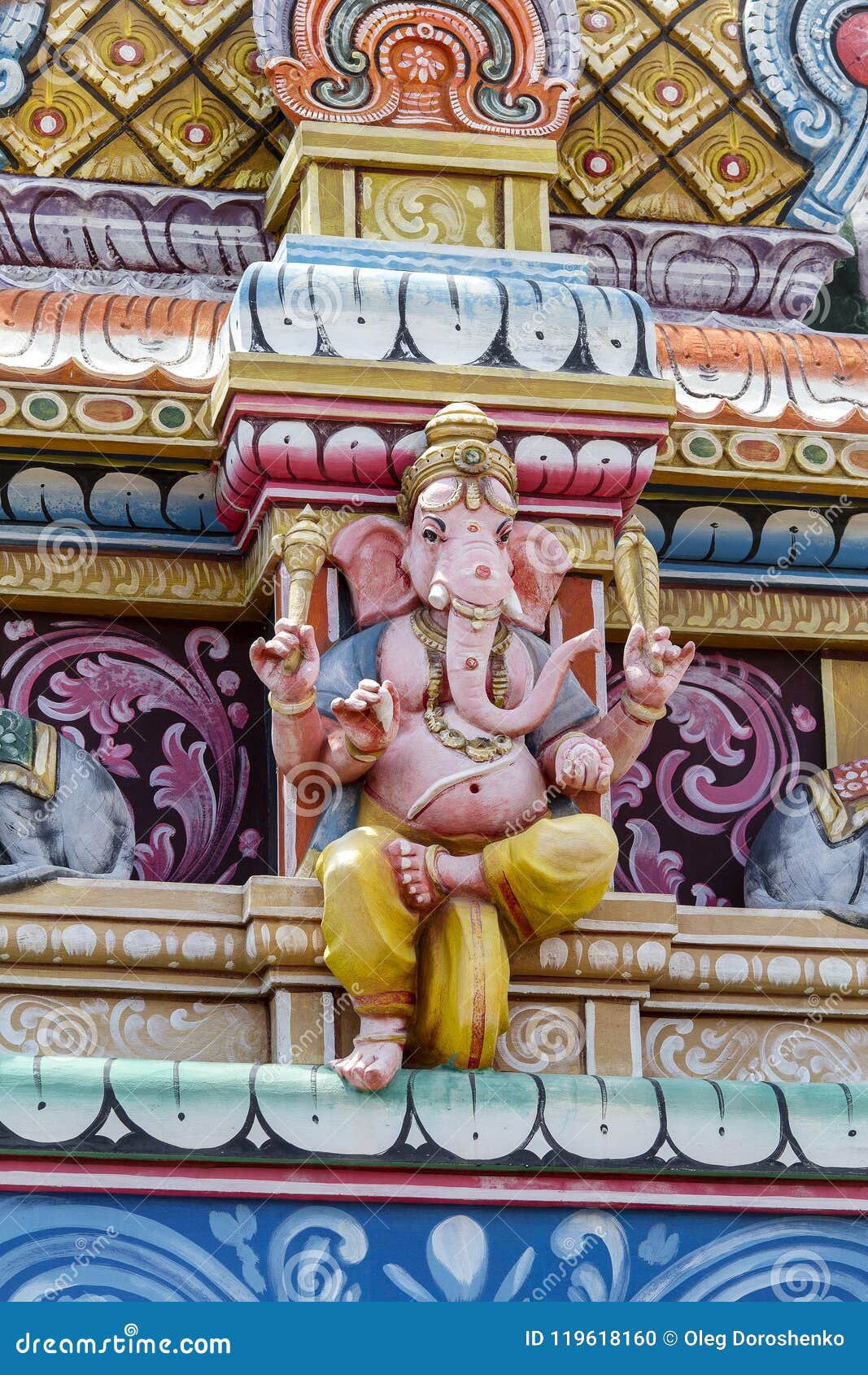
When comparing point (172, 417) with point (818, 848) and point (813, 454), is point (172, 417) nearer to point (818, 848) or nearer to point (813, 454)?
point (813, 454)

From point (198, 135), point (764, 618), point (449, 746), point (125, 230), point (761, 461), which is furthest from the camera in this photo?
point (198, 135)

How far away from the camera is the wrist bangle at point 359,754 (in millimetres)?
4941

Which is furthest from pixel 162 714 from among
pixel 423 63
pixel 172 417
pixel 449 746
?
pixel 423 63

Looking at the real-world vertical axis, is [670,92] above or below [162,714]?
above

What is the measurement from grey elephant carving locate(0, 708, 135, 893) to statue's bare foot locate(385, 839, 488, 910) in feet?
2.15

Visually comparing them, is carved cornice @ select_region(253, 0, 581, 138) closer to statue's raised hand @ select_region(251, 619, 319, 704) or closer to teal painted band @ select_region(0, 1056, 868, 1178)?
statue's raised hand @ select_region(251, 619, 319, 704)

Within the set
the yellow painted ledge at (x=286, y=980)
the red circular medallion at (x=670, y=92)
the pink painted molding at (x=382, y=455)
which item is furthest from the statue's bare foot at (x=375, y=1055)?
the red circular medallion at (x=670, y=92)

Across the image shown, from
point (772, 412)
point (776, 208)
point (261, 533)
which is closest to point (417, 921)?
point (261, 533)

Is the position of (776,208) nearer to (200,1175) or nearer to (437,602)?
(437,602)

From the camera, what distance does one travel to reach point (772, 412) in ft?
19.1

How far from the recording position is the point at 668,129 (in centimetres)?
642

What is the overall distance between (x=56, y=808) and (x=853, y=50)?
2738mm

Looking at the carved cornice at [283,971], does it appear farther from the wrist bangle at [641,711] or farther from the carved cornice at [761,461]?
the carved cornice at [761,461]

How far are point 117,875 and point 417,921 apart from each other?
718mm
